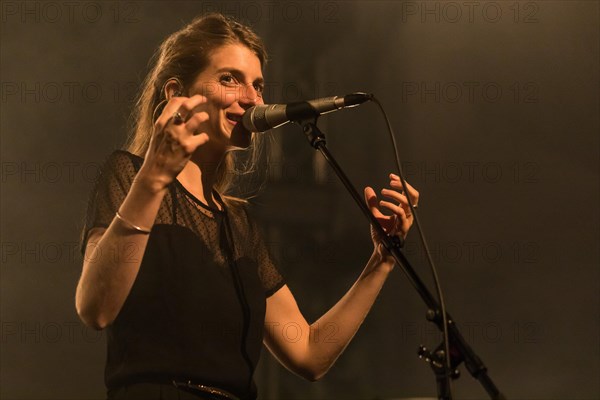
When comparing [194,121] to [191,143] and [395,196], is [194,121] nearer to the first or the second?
[191,143]

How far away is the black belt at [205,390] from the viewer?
1452mm

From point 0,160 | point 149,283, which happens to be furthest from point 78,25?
point 149,283

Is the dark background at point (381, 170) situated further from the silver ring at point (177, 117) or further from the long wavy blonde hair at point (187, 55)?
the silver ring at point (177, 117)

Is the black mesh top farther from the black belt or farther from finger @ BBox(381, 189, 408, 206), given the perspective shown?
finger @ BBox(381, 189, 408, 206)

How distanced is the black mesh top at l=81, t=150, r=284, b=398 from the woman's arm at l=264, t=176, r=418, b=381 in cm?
13

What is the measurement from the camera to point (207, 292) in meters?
1.56

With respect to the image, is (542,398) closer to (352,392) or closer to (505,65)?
(352,392)

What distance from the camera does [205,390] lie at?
1.48 m

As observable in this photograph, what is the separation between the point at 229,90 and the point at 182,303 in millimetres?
471

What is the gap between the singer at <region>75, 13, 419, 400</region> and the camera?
1287 millimetres

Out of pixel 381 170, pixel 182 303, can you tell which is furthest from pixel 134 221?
pixel 381 170

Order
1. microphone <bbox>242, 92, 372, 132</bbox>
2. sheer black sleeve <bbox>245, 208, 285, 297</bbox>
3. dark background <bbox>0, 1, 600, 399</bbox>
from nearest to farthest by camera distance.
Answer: microphone <bbox>242, 92, 372, 132</bbox>, sheer black sleeve <bbox>245, 208, 285, 297</bbox>, dark background <bbox>0, 1, 600, 399</bbox>

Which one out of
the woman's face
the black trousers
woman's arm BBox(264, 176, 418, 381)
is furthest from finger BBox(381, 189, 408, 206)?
the black trousers

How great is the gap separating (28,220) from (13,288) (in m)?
0.20
